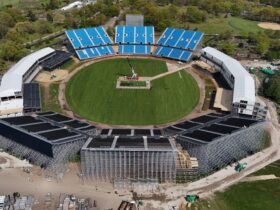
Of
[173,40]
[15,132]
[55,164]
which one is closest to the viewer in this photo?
[55,164]

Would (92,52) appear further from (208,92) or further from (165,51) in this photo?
(208,92)

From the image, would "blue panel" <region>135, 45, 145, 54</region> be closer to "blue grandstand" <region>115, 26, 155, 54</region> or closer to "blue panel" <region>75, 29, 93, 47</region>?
"blue grandstand" <region>115, 26, 155, 54</region>

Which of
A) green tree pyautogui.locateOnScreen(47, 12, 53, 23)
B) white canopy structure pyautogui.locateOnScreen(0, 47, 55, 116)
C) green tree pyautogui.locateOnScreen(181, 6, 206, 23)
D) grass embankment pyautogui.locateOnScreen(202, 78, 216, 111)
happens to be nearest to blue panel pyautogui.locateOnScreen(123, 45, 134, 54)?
white canopy structure pyautogui.locateOnScreen(0, 47, 55, 116)

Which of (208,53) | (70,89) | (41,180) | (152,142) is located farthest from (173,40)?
(41,180)

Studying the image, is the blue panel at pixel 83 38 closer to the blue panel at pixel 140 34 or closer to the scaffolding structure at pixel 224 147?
the blue panel at pixel 140 34

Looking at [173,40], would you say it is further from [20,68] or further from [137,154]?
[137,154]

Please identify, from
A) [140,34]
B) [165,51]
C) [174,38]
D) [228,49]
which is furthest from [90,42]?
[228,49]
